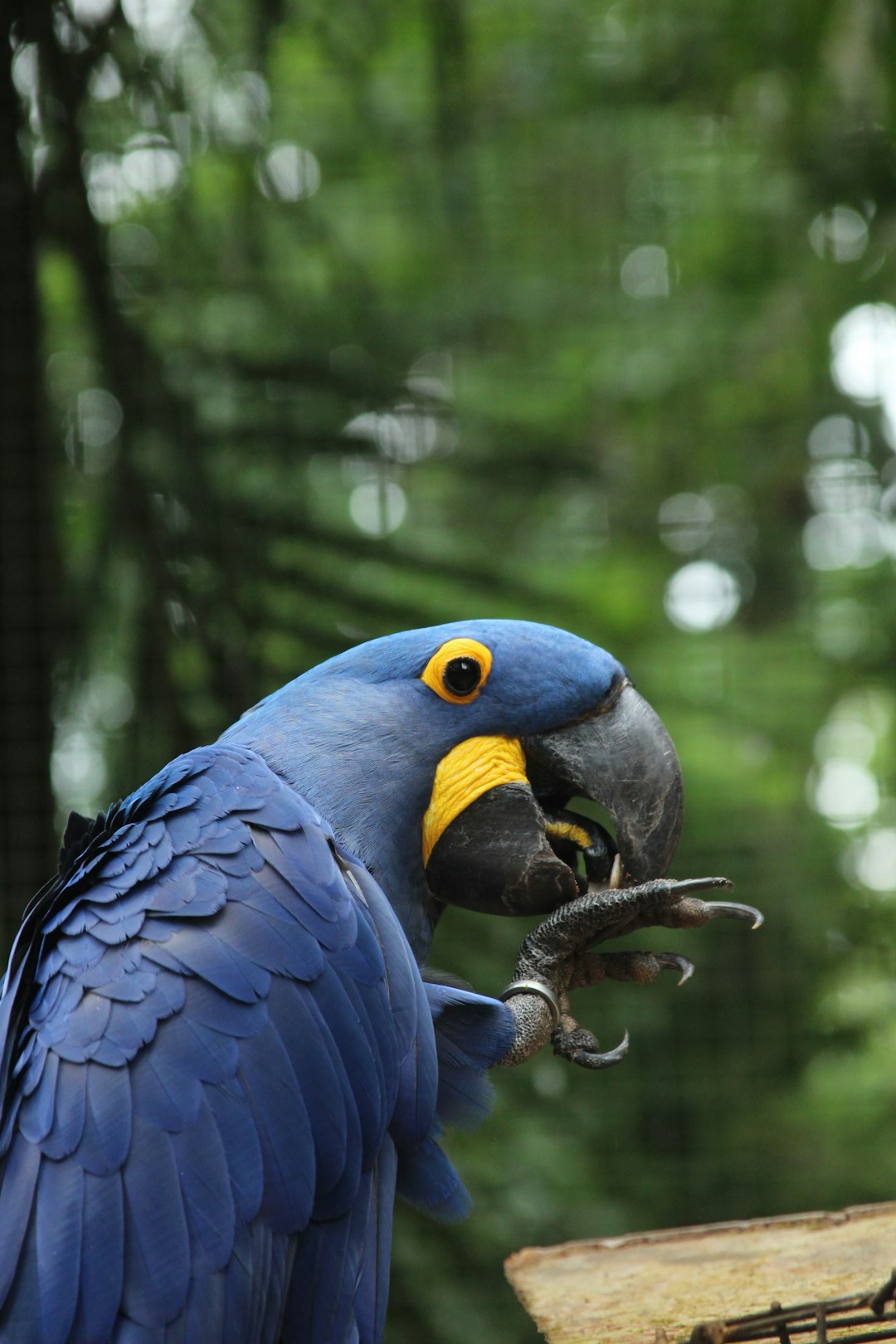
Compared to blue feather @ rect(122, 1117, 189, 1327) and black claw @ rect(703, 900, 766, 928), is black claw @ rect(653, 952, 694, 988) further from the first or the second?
blue feather @ rect(122, 1117, 189, 1327)

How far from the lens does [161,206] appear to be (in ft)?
6.29

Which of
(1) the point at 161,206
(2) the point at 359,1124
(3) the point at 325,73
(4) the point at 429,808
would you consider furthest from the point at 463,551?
(2) the point at 359,1124

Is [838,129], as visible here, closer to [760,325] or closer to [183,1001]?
[760,325]

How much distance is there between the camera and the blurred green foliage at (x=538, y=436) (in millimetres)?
1724

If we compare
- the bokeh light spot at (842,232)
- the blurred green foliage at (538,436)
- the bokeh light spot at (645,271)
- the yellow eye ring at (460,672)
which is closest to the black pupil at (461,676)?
the yellow eye ring at (460,672)

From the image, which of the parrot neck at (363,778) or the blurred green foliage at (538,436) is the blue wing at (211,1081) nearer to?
the parrot neck at (363,778)

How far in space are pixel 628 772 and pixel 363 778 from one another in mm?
192

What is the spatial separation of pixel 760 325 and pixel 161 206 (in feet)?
3.69

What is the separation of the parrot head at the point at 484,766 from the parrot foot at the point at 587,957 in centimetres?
3

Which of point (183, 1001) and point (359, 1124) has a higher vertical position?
point (183, 1001)

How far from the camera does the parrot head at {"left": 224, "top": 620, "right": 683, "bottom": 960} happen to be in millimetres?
907

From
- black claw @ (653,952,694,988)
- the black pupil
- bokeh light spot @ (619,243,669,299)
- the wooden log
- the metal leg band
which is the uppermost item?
bokeh light spot @ (619,243,669,299)

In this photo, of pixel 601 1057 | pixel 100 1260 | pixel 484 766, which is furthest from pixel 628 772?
pixel 100 1260

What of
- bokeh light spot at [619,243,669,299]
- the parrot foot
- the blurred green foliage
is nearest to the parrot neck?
the parrot foot
